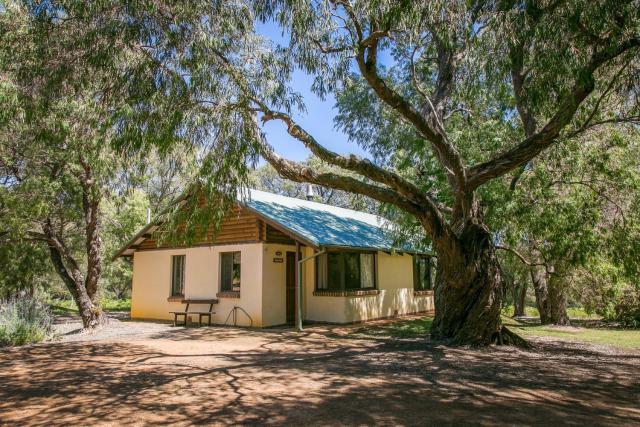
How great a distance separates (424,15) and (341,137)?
11.2 m

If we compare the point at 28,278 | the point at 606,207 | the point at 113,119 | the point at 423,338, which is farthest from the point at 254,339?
the point at 28,278

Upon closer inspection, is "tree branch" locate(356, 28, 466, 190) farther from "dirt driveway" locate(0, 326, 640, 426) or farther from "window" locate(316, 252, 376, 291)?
"window" locate(316, 252, 376, 291)

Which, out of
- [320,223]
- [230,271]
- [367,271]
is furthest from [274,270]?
[367,271]

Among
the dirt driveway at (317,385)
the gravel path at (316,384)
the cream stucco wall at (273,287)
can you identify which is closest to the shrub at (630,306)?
the gravel path at (316,384)

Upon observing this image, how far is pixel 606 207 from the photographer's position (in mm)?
11852

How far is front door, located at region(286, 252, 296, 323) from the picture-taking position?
14.2 metres

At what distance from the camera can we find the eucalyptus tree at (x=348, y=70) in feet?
22.8

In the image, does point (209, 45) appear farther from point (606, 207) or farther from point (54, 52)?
point (606, 207)

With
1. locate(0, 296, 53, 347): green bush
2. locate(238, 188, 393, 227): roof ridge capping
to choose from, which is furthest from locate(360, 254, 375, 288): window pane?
locate(0, 296, 53, 347): green bush

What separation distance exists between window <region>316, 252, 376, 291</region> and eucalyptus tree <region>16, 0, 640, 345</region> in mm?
4472

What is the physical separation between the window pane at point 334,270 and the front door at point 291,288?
1.10 metres

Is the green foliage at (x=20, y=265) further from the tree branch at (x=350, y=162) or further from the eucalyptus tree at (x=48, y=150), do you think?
the tree branch at (x=350, y=162)

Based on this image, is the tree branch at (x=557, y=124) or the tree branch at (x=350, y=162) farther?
the tree branch at (x=350, y=162)

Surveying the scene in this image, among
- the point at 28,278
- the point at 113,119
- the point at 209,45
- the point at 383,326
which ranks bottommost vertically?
the point at 383,326
